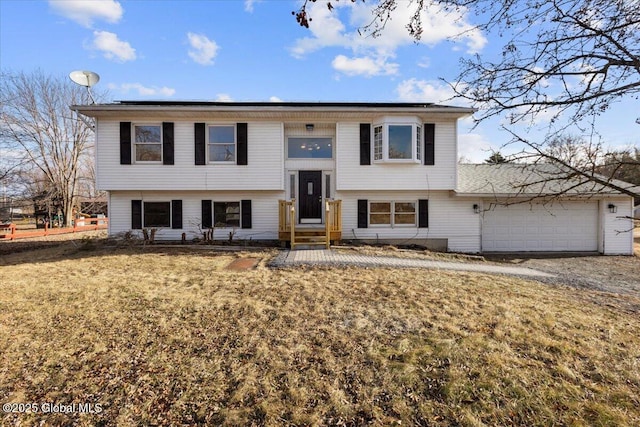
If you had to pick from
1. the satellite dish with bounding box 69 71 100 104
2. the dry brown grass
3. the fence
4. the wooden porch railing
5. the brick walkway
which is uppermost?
the satellite dish with bounding box 69 71 100 104

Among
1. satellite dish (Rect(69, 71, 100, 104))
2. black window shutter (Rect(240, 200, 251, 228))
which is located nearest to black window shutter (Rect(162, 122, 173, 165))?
black window shutter (Rect(240, 200, 251, 228))

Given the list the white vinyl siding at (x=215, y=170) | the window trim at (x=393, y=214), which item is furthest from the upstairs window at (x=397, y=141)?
the white vinyl siding at (x=215, y=170)

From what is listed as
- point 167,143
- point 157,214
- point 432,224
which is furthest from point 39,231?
point 432,224

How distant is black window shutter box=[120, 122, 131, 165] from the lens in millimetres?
11211

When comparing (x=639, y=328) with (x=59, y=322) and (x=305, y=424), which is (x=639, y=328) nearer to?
(x=305, y=424)

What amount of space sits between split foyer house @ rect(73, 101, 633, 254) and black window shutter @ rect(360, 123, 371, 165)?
4cm

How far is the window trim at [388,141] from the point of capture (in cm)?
1127

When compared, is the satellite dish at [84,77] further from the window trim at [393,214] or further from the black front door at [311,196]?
the window trim at [393,214]

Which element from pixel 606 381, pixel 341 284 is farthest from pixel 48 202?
pixel 606 381

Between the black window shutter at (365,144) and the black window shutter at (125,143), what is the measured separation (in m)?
8.35

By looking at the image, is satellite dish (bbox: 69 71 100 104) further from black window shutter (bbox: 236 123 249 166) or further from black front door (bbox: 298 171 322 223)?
black front door (bbox: 298 171 322 223)

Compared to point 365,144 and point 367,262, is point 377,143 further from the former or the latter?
point 367,262

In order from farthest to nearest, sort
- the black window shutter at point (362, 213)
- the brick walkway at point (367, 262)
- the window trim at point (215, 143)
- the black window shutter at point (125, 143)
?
the black window shutter at point (362, 213) < the window trim at point (215, 143) < the black window shutter at point (125, 143) < the brick walkway at point (367, 262)

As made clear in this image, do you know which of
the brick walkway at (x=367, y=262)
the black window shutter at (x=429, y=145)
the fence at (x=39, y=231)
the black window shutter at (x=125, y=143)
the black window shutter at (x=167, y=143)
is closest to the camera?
the brick walkway at (x=367, y=262)
